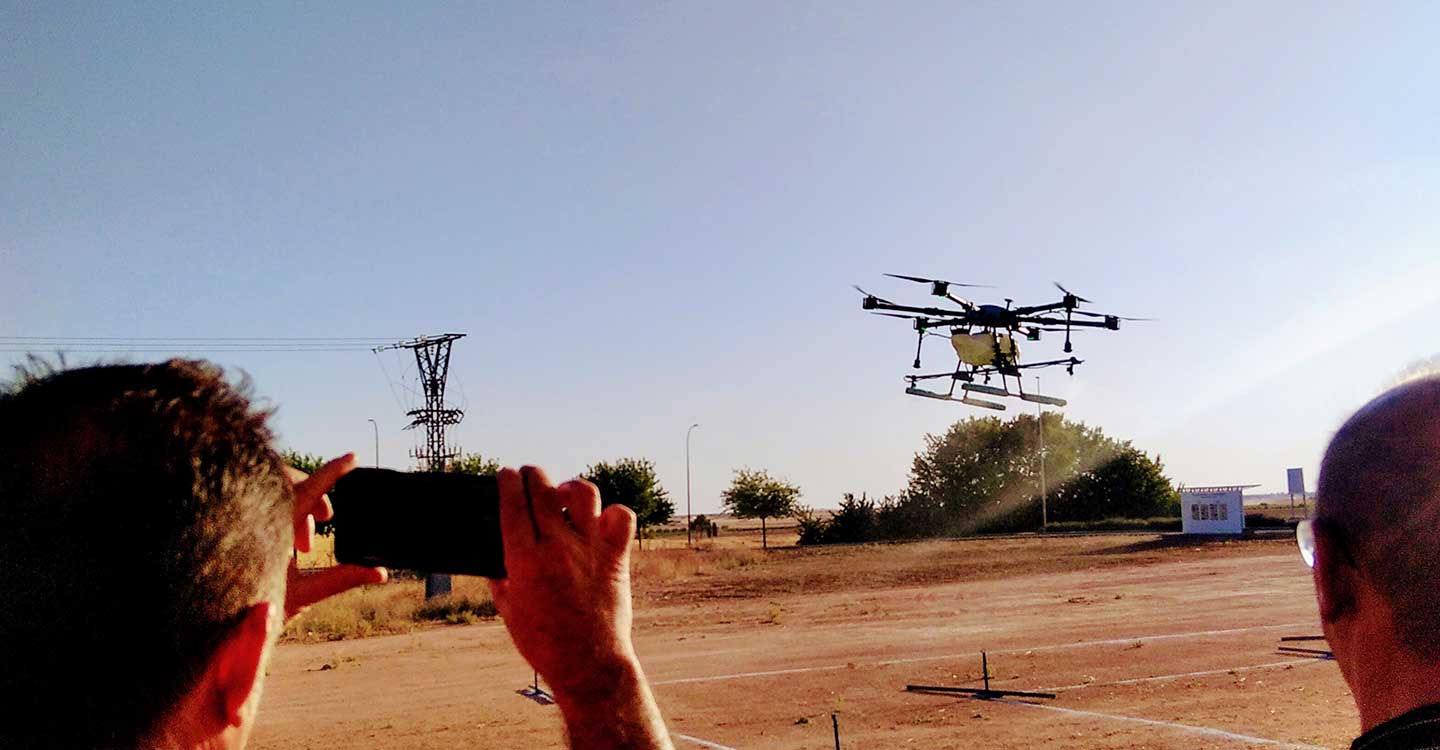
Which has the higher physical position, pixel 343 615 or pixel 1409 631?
pixel 1409 631

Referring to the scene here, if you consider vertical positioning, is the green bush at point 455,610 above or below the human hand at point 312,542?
below

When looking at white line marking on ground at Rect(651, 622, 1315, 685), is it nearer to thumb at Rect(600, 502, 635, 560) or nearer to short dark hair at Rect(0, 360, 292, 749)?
thumb at Rect(600, 502, 635, 560)

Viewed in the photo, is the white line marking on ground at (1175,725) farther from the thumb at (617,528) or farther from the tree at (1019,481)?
the tree at (1019,481)

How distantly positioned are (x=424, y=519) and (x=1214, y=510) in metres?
58.9

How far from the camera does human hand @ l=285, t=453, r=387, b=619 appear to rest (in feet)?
5.36

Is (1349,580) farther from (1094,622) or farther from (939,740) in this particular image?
(1094,622)

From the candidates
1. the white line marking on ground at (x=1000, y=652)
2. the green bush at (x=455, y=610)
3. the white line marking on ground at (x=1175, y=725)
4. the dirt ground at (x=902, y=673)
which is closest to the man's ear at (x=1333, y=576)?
the dirt ground at (x=902, y=673)

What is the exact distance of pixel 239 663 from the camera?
4.11ft

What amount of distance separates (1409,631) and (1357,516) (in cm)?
19

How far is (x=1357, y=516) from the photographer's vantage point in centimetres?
187

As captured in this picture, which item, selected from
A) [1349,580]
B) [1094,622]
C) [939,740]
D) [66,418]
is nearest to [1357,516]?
[1349,580]

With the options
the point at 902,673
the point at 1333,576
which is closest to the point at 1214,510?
the point at 902,673

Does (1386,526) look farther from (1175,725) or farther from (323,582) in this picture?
(1175,725)

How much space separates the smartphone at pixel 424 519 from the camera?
5.51ft
